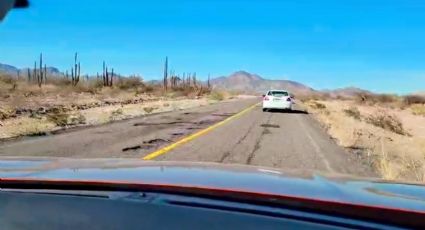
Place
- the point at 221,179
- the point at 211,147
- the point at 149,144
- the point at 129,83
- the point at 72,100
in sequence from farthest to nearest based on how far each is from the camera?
the point at 129,83, the point at 72,100, the point at 149,144, the point at 211,147, the point at 221,179

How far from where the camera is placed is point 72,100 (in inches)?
2484

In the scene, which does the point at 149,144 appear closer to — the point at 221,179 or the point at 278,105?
the point at 221,179

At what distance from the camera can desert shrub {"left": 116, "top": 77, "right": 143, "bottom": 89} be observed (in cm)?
11276

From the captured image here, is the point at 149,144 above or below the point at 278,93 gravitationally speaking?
below

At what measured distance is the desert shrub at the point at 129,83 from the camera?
370 ft

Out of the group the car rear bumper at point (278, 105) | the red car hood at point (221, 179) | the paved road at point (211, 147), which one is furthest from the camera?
the car rear bumper at point (278, 105)

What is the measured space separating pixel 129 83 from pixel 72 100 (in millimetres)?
55715

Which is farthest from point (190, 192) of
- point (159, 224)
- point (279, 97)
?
point (279, 97)

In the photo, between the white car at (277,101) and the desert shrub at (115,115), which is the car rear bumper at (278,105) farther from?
the desert shrub at (115,115)

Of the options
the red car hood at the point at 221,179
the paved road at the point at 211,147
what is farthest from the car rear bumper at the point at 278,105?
the red car hood at the point at 221,179

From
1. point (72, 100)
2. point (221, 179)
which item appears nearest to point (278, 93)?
point (72, 100)

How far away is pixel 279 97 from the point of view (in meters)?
43.2

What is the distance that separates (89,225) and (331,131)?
23738 millimetres

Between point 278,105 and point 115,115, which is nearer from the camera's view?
point 115,115
